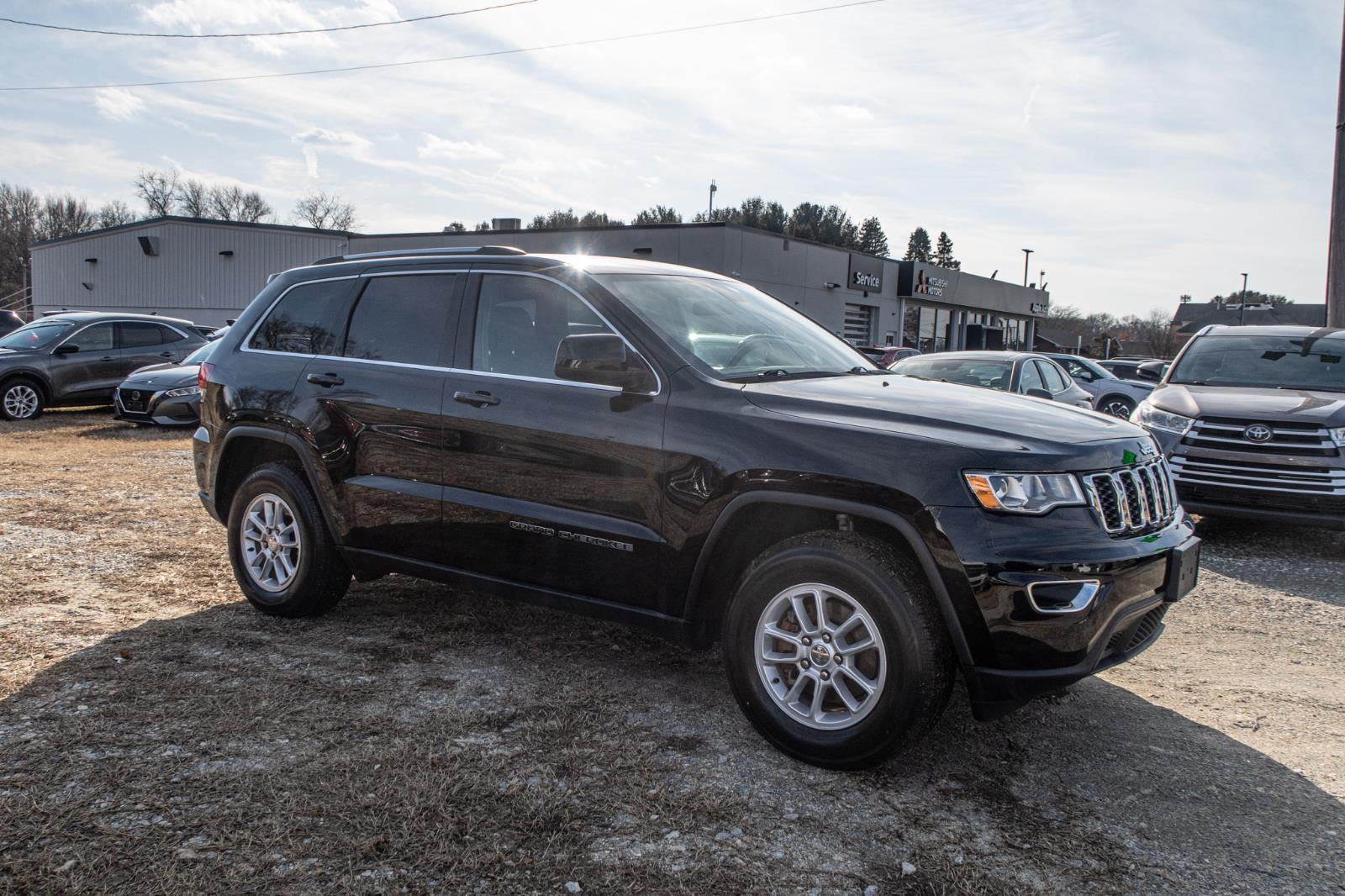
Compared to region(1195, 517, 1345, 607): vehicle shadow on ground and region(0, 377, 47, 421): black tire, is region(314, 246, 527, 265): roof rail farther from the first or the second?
region(0, 377, 47, 421): black tire

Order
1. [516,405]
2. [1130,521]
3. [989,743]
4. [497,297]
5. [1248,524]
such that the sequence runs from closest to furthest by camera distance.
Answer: [1130,521], [989,743], [516,405], [497,297], [1248,524]

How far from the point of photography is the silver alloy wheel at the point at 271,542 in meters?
4.96

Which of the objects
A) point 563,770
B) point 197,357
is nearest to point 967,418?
point 563,770

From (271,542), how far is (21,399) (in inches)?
487

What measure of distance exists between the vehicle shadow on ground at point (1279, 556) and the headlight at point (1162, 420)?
805 mm

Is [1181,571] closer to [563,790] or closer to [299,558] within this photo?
[563,790]

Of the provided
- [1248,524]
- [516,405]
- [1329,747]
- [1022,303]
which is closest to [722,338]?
[516,405]

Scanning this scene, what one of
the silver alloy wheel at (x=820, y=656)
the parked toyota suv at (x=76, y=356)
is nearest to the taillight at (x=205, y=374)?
the silver alloy wheel at (x=820, y=656)

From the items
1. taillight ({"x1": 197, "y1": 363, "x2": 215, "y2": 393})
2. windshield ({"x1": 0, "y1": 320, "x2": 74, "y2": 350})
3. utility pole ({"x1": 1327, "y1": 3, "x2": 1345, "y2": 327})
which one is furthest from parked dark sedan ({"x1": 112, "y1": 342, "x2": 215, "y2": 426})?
utility pole ({"x1": 1327, "y1": 3, "x2": 1345, "y2": 327})

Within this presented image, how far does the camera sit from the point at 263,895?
2.55 meters

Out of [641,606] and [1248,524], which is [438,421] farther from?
[1248,524]

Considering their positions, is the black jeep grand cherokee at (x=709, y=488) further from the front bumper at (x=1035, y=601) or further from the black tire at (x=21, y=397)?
Result: the black tire at (x=21, y=397)

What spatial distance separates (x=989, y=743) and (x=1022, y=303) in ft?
214

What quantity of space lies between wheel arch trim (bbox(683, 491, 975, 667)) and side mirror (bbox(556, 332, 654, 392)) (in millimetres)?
628
